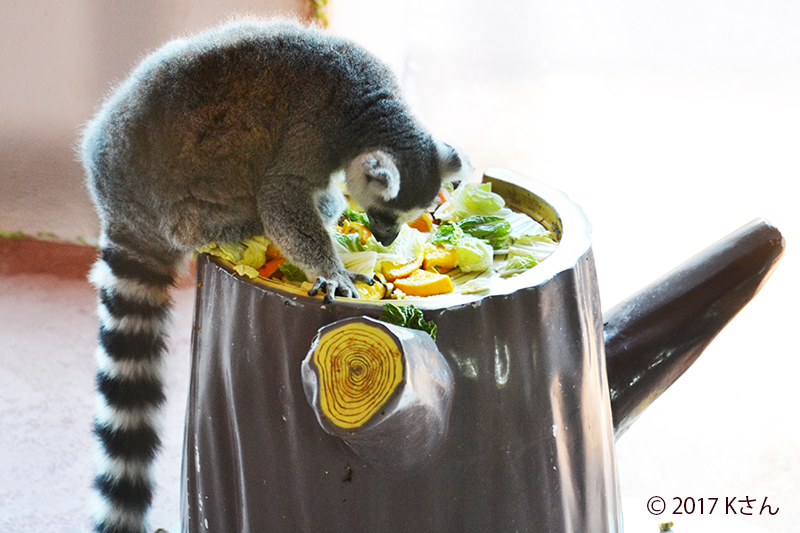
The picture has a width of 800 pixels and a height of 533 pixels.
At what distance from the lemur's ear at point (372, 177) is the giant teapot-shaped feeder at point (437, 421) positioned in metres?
0.41

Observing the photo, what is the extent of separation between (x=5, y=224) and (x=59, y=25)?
1.31 m

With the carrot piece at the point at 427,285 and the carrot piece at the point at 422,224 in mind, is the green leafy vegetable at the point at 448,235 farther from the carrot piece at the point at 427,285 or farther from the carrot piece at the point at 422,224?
the carrot piece at the point at 427,285

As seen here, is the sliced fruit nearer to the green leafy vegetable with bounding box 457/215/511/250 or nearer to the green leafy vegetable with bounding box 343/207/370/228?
the green leafy vegetable with bounding box 457/215/511/250

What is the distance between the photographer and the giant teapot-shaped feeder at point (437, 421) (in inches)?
58.2

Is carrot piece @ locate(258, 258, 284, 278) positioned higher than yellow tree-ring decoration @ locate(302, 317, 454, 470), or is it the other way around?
carrot piece @ locate(258, 258, 284, 278)

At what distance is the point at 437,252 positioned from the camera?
1879 millimetres

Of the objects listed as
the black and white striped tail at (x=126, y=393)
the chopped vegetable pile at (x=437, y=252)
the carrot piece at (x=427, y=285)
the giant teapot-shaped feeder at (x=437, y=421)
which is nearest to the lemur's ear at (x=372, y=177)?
the chopped vegetable pile at (x=437, y=252)

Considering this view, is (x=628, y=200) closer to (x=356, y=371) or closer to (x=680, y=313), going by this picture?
(x=680, y=313)

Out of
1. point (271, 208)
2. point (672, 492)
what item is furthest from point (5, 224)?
point (672, 492)

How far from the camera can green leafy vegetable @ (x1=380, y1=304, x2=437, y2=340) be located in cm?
141

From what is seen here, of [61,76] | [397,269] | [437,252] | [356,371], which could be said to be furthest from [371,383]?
[61,76]

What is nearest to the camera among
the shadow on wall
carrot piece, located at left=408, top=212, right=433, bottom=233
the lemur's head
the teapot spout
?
the lemur's head

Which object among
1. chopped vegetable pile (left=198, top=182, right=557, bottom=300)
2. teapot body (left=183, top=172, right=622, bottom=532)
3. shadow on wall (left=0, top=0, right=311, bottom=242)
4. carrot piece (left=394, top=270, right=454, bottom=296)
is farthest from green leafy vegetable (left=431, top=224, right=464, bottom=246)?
shadow on wall (left=0, top=0, right=311, bottom=242)

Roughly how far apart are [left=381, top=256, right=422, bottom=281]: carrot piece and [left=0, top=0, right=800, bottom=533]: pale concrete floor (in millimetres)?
775
